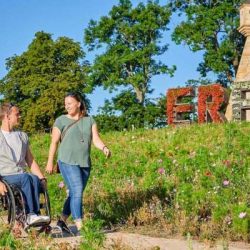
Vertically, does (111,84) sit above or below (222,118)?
above

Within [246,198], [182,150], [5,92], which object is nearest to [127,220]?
[246,198]

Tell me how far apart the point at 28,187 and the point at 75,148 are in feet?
2.97

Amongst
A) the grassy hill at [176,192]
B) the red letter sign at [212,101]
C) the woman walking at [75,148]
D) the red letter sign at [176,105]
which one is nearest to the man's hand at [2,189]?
the woman walking at [75,148]

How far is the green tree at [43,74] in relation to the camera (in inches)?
2025

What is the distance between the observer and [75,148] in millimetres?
8898

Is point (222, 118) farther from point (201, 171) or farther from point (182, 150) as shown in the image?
point (201, 171)

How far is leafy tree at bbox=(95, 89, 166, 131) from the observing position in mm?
45969

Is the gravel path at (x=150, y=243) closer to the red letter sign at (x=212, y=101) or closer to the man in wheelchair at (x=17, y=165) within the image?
the man in wheelchair at (x=17, y=165)

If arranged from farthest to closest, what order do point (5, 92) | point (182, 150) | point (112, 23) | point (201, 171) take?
1. point (5, 92)
2. point (112, 23)
3. point (182, 150)
4. point (201, 171)

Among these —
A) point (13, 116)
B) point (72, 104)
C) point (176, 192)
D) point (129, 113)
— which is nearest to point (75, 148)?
point (72, 104)

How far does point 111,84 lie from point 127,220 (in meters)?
36.9

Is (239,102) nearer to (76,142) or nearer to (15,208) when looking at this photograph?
(76,142)

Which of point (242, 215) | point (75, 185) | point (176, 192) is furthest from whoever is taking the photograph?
point (176, 192)

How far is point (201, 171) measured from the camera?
11391 millimetres
